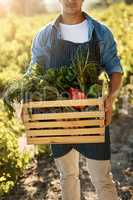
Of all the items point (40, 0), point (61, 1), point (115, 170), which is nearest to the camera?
point (61, 1)

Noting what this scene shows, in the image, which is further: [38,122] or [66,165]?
[66,165]

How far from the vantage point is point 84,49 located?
4.26 metres

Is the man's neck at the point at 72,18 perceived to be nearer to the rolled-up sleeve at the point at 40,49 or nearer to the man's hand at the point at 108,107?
the rolled-up sleeve at the point at 40,49

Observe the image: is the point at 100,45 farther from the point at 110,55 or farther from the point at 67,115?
the point at 67,115

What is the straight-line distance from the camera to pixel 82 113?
4.01 m

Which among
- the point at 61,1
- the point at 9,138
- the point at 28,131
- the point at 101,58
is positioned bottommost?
the point at 9,138

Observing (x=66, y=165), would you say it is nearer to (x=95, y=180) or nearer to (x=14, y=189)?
(x=95, y=180)

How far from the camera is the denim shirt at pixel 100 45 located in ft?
13.9

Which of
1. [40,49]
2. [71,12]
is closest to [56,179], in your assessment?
[40,49]

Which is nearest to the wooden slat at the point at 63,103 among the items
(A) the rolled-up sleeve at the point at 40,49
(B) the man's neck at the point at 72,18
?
(A) the rolled-up sleeve at the point at 40,49

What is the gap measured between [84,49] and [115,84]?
326 millimetres

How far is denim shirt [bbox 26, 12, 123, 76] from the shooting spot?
4.23 meters

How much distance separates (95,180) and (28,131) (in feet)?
2.04

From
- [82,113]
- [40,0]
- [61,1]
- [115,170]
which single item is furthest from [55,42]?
[40,0]
